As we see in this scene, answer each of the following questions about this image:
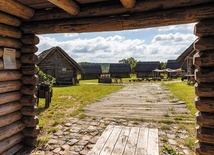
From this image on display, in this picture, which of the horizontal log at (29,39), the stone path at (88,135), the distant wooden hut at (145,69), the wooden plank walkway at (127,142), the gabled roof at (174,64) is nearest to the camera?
the wooden plank walkway at (127,142)

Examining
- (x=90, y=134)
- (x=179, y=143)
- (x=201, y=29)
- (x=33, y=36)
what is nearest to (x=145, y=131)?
(x=179, y=143)

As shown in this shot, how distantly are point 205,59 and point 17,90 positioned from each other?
445cm

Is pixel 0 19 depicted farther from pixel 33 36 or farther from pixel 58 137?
pixel 58 137

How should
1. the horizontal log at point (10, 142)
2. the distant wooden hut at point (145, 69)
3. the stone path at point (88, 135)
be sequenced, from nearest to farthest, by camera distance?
the horizontal log at point (10, 142), the stone path at point (88, 135), the distant wooden hut at point (145, 69)

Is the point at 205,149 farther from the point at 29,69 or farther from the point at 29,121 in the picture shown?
the point at 29,69

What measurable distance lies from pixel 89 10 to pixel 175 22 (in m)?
1.92

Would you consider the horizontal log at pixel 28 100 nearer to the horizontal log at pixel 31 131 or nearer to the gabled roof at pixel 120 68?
the horizontal log at pixel 31 131

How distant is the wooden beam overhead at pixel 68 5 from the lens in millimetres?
3551

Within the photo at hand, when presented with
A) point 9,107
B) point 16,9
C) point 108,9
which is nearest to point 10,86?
point 9,107

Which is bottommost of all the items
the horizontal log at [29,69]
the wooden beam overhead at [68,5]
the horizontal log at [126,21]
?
the horizontal log at [29,69]


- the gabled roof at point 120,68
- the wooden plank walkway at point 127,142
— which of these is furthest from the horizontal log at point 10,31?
the gabled roof at point 120,68

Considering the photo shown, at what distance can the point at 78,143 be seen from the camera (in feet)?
16.3

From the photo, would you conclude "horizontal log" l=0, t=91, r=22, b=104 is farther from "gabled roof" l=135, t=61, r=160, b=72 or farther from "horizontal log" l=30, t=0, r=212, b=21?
"gabled roof" l=135, t=61, r=160, b=72

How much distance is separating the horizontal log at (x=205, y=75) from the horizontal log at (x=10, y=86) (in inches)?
164
